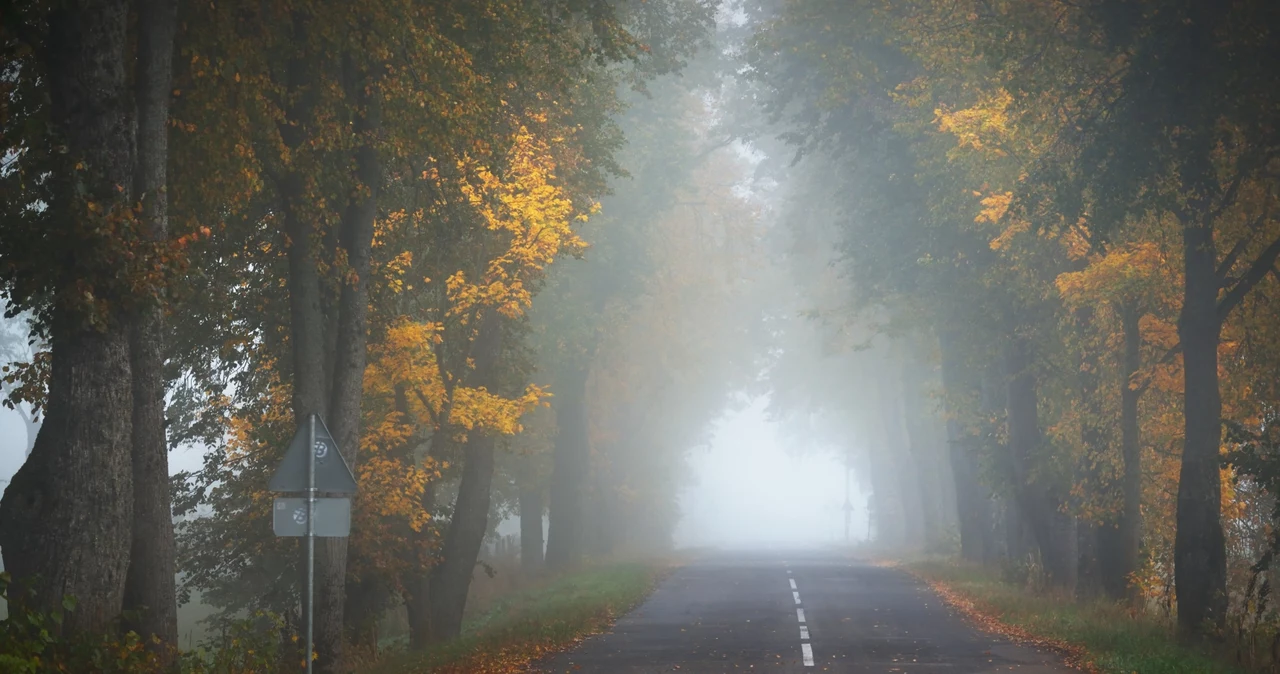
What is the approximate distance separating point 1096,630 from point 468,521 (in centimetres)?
1140

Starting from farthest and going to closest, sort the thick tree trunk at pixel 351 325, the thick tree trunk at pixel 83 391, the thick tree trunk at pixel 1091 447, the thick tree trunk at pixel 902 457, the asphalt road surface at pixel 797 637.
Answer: the thick tree trunk at pixel 902 457, the thick tree trunk at pixel 1091 447, the thick tree trunk at pixel 351 325, the asphalt road surface at pixel 797 637, the thick tree trunk at pixel 83 391

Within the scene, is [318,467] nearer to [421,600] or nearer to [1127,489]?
[421,600]

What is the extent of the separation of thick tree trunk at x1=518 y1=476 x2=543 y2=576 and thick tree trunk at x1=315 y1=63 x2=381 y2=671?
22599 mm

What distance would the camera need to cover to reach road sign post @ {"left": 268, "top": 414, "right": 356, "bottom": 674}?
1134 centimetres

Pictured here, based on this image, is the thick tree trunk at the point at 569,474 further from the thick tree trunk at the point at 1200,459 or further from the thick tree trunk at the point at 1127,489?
the thick tree trunk at the point at 1200,459

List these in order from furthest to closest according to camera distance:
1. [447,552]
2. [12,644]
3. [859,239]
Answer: [859,239], [447,552], [12,644]

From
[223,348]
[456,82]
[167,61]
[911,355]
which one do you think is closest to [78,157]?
[167,61]

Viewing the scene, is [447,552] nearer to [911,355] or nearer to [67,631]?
[67,631]

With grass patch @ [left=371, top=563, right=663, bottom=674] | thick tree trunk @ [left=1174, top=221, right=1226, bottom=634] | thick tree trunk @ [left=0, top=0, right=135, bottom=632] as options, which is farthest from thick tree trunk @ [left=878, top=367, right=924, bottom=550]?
thick tree trunk @ [left=0, top=0, right=135, bottom=632]

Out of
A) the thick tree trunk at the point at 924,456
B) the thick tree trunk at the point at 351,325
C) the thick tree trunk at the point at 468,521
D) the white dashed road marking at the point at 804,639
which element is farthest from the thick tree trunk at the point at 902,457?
the thick tree trunk at the point at 351,325

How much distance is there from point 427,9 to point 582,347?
2176 centimetres

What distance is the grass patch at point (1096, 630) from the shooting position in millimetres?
15258

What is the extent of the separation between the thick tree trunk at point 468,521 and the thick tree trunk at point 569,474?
15056mm

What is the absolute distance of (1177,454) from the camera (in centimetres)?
2503
